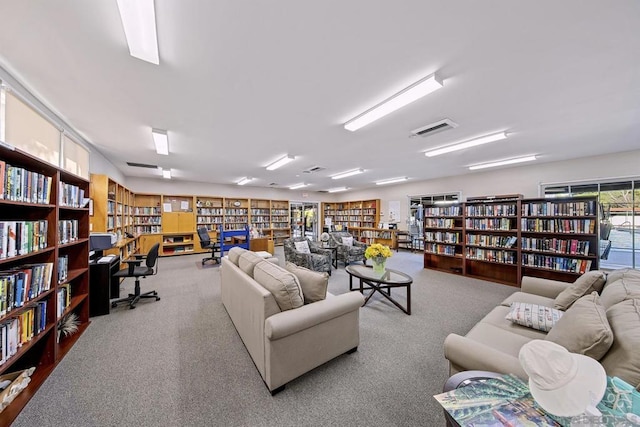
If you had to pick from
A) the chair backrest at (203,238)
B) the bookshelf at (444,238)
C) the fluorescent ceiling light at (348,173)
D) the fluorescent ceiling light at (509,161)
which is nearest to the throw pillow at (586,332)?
the bookshelf at (444,238)

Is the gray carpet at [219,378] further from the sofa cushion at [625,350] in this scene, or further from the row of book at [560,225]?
the row of book at [560,225]

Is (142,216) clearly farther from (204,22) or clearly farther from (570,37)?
(570,37)

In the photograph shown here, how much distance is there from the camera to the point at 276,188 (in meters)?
9.66

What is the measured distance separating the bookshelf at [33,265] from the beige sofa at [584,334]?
2.90 m

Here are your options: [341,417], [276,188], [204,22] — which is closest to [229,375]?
[341,417]

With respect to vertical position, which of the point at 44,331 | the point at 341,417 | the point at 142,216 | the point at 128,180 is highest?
the point at 128,180

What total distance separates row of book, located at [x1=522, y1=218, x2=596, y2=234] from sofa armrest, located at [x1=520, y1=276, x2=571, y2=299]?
224 cm

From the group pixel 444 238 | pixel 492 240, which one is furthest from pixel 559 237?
pixel 444 238

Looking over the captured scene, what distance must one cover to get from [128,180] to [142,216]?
117cm

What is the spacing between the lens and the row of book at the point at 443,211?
5162 mm

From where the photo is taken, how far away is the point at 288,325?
1643 mm

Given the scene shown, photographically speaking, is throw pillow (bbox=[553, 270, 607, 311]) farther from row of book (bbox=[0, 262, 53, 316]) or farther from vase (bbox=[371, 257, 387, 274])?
row of book (bbox=[0, 262, 53, 316])

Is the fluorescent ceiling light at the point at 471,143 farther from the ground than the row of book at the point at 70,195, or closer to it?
farther from the ground

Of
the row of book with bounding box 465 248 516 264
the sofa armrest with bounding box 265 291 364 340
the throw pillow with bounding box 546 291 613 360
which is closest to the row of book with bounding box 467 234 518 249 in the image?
the row of book with bounding box 465 248 516 264
